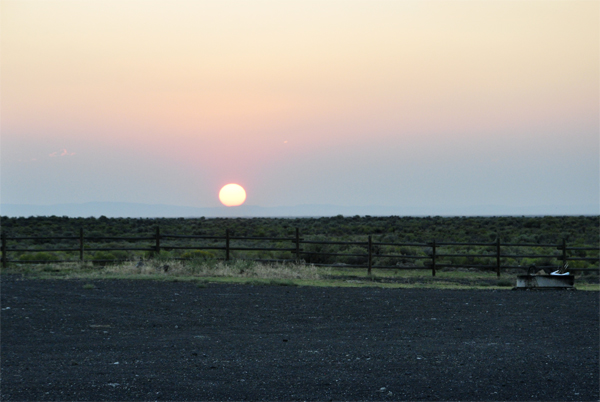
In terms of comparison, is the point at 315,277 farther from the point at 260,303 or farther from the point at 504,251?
the point at 504,251

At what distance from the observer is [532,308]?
1286 cm

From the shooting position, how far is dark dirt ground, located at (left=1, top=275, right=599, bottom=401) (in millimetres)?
6418

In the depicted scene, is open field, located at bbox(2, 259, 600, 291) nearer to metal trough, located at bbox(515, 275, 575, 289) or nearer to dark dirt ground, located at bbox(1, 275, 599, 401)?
metal trough, located at bbox(515, 275, 575, 289)

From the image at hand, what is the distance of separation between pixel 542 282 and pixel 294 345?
10.6 metres

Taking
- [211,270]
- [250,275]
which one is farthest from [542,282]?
[211,270]

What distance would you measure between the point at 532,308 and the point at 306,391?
327 inches

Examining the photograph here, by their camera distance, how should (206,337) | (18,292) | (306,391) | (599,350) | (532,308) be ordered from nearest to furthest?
(306,391) → (599,350) → (206,337) → (532,308) → (18,292)

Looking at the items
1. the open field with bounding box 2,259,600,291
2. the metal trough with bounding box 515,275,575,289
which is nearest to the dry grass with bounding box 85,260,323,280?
the open field with bounding box 2,259,600,291

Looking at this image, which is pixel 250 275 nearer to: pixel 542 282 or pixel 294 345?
pixel 542 282

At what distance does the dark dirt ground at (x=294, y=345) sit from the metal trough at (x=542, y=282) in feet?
4.37

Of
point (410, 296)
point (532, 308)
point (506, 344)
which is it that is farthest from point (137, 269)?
point (506, 344)

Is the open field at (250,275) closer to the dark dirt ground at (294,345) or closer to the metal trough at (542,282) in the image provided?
the metal trough at (542,282)

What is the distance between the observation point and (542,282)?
16734 millimetres

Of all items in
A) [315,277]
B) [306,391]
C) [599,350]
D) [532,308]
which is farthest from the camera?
[315,277]
